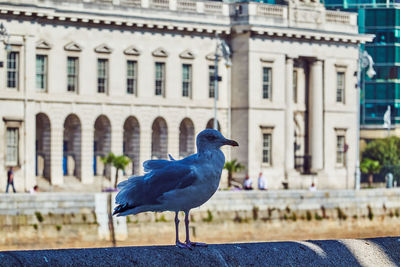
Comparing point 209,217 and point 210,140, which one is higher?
point 210,140

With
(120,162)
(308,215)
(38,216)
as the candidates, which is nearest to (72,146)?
(120,162)

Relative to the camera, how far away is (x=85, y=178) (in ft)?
212

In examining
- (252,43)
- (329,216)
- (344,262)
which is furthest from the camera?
(252,43)

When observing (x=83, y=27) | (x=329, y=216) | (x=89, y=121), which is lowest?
(x=329, y=216)

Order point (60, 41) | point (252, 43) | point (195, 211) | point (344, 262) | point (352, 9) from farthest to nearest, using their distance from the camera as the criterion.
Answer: point (352, 9)
point (252, 43)
point (60, 41)
point (195, 211)
point (344, 262)

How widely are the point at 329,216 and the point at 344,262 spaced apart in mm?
42958

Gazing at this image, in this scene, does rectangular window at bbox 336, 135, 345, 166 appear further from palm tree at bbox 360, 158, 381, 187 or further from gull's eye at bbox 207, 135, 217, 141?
gull's eye at bbox 207, 135, 217, 141

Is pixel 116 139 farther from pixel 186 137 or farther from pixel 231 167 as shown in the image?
pixel 186 137

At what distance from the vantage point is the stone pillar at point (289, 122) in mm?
73688

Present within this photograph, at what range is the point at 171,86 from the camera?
228 ft

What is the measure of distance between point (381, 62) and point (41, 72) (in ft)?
117

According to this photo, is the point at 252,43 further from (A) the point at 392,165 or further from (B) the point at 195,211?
(B) the point at 195,211

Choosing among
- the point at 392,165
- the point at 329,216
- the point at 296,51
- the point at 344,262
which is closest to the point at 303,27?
the point at 296,51

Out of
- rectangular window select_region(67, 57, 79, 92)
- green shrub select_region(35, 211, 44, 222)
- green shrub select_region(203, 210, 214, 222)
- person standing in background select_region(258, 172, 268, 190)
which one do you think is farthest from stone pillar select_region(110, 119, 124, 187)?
green shrub select_region(35, 211, 44, 222)
